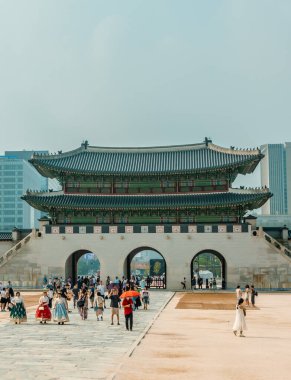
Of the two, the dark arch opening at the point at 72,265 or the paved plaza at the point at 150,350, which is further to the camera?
the dark arch opening at the point at 72,265

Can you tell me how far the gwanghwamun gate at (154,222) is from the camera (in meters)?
51.8

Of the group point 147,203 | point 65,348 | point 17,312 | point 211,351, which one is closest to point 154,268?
point 147,203

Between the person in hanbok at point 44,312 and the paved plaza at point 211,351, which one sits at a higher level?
the person in hanbok at point 44,312

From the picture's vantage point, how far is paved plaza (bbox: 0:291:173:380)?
13148 mm

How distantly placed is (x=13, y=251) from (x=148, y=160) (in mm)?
17477

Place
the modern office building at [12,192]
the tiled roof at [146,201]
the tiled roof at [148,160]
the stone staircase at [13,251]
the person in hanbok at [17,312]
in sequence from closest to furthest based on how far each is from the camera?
the person in hanbok at [17,312]
the tiled roof at [146,201]
the stone staircase at [13,251]
the tiled roof at [148,160]
the modern office building at [12,192]

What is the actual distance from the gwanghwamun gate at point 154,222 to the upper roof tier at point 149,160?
0.41 feet

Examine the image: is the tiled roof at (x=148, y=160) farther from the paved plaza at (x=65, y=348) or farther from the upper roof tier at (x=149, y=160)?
the paved plaza at (x=65, y=348)

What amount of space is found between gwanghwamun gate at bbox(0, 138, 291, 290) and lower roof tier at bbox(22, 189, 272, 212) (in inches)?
3.9

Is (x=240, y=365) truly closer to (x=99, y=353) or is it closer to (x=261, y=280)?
(x=99, y=353)

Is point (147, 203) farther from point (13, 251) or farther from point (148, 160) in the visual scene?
point (13, 251)

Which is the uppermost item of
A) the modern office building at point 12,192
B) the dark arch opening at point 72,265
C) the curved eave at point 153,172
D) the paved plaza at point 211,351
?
the modern office building at point 12,192

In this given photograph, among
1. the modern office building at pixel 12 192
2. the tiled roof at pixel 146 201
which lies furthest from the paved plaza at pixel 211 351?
the modern office building at pixel 12 192

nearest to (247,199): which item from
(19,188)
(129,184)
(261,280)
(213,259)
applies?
(261,280)
